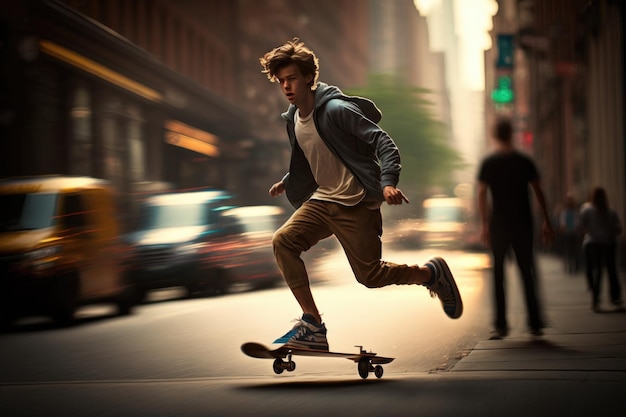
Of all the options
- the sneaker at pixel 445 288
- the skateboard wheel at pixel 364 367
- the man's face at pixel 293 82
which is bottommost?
the skateboard wheel at pixel 364 367

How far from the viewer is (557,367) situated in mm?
6891

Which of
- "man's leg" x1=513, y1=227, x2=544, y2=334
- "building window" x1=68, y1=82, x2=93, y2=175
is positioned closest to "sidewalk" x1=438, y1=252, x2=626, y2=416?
"man's leg" x1=513, y1=227, x2=544, y2=334

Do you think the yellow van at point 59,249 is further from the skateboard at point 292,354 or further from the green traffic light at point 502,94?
the green traffic light at point 502,94

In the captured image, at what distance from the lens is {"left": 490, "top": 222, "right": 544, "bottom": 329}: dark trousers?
942cm

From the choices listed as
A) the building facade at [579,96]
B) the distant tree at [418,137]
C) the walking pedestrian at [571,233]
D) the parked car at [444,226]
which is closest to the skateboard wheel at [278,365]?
the walking pedestrian at [571,233]

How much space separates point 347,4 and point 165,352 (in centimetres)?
10456

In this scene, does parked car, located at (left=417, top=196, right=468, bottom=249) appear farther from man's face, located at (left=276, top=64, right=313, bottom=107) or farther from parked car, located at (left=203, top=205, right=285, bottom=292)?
man's face, located at (left=276, top=64, right=313, bottom=107)

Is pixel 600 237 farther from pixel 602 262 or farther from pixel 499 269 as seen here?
pixel 499 269

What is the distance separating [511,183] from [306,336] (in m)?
3.61

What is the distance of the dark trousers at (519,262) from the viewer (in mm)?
9422

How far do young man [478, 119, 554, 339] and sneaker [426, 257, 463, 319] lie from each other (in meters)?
2.24

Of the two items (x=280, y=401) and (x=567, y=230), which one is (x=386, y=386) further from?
(x=567, y=230)

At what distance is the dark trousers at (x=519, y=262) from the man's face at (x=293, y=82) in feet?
11.5

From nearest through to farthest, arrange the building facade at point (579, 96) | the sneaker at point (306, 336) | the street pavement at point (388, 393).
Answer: the street pavement at point (388, 393)
the sneaker at point (306, 336)
the building facade at point (579, 96)
